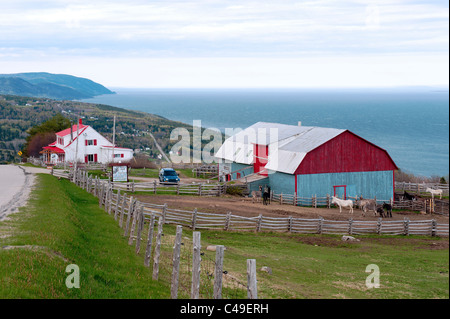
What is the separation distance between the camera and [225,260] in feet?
64.2

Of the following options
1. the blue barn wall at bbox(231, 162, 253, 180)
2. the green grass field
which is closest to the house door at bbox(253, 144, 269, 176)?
the blue barn wall at bbox(231, 162, 253, 180)

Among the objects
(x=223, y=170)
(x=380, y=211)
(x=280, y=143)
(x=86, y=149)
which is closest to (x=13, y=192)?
(x=280, y=143)

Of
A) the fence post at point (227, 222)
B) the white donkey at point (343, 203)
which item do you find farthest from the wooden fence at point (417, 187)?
the fence post at point (227, 222)

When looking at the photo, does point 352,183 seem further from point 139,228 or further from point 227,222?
point 139,228

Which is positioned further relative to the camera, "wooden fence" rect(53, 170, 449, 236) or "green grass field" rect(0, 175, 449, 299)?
"wooden fence" rect(53, 170, 449, 236)

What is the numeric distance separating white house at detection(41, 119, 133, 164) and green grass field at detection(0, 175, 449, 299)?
1559 inches

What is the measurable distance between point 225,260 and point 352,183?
27.0 metres

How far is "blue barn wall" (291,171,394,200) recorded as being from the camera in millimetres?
42500

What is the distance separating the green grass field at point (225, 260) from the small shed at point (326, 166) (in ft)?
41.6

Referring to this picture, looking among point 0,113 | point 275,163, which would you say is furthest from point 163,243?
point 0,113

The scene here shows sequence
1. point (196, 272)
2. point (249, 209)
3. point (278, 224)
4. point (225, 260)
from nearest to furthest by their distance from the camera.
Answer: point (196, 272)
point (225, 260)
point (278, 224)
point (249, 209)

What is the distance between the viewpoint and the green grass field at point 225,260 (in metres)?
12.6

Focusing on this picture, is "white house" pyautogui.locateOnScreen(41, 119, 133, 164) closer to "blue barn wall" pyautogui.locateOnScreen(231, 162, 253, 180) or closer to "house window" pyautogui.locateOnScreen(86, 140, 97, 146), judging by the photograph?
"house window" pyautogui.locateOnScreen(86, 140, 97, 146)

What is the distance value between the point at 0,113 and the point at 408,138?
134 meters
